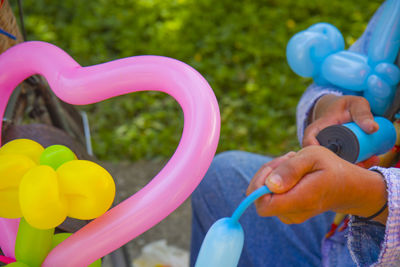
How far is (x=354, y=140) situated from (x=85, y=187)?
0.46m

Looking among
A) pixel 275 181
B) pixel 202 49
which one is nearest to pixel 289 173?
pixel 275 181

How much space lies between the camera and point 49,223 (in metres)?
0.51

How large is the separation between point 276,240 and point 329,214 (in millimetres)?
133

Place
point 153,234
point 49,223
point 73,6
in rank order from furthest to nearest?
1. point 73,6
2. point 153,234
3. point 49,223

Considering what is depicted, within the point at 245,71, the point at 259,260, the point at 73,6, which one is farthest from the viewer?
the point at 73,6

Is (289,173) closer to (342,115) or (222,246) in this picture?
(222,246)

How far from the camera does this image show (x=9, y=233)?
0.61 metres

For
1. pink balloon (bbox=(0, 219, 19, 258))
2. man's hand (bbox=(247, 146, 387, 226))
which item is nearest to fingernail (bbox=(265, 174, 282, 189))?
man's hand (bbox=(247, 146, 387, 226))

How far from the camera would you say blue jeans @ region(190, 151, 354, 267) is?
91 cm

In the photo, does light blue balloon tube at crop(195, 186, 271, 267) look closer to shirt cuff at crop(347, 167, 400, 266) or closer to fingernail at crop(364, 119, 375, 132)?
shirt cuff at crop(347, 167, 400, 266)

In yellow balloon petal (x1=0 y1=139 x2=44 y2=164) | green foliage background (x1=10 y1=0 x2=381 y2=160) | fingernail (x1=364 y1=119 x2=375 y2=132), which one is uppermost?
yellow balloon petal (x1=0 y1=139 x2=44 y2=164)

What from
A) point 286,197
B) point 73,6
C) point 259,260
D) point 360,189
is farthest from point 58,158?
point 73,6

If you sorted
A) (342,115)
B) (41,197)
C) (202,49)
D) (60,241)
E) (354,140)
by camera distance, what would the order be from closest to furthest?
(41,197) < (60,241) < (354,140) < (342,115) < (202,49)

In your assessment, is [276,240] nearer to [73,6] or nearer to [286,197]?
[286,197]
